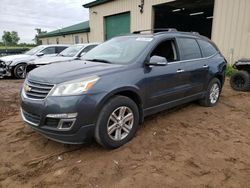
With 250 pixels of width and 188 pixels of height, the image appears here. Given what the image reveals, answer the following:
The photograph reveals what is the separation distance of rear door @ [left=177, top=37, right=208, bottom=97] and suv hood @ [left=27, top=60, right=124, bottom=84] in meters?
1.63

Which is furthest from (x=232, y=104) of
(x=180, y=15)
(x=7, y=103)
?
(x=180, y=15)

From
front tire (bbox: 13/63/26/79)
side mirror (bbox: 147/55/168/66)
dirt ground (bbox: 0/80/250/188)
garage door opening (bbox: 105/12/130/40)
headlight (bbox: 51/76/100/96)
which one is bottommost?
dirt ground (bbox: 0/80/250/188)

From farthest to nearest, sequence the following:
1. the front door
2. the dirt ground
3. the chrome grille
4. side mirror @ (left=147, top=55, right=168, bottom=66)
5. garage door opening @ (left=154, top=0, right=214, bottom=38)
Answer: garage door opening @ (left=154, top=0, right=214, bottom=38), the front door, side mirror @ (left=147, top=55, right=168, bottom=66), the chrome grille, the dirt ground

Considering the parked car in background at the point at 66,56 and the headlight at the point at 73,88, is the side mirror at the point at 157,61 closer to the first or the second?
the headlight at the point at 73,88

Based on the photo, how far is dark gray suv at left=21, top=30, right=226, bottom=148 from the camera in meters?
3.10

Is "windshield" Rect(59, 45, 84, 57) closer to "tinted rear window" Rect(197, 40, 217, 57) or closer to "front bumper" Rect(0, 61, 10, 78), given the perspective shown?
"front bumper" Rect(0, 61, 10, 78)

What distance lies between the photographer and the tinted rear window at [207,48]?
17.7 ft

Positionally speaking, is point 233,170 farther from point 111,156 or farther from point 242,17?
point 242,17

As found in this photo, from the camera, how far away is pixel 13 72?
10711 millimetres

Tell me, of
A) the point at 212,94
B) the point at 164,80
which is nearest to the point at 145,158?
the point at 164,80

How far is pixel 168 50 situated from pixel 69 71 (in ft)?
6.60

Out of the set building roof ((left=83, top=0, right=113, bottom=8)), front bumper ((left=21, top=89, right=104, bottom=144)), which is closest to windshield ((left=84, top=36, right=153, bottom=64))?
front bumper ((left=21, top=89, right=104, bottom=144))

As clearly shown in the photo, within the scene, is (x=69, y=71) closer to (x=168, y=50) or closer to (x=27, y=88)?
(x=27, y=88)

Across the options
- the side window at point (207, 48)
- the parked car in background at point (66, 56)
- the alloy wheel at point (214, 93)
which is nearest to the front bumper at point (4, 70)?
the parked car in background at point (66, 56)
